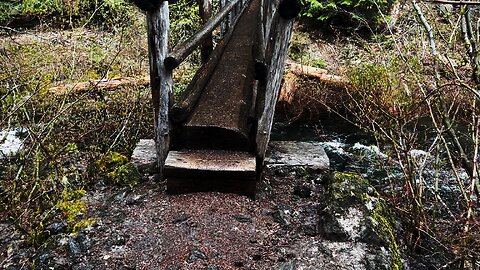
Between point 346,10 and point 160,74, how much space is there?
7249 mm

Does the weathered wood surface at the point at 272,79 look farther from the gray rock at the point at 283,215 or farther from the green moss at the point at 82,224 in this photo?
the green moss at the point at 82,224

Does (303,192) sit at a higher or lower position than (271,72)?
lower

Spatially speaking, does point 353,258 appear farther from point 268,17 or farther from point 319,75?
point 319,75

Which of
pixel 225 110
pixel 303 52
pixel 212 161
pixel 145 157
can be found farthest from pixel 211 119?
pixel 303 52

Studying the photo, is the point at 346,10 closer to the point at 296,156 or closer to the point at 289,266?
the point at 296,156

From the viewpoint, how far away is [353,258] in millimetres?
2520

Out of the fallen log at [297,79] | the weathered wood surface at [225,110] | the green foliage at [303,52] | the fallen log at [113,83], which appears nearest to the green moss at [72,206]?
the weathered wood surface at [225,110]

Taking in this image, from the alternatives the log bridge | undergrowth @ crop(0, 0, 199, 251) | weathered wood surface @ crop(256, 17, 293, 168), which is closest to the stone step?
the log bridge

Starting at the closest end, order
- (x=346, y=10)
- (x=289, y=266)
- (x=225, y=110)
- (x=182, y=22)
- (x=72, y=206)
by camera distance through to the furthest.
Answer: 1. (x=289, y=266)
2. (x=72, y=206)
3. (x=225, y=110)
4. (x=182, y=22)
5. (x=346, y=10)

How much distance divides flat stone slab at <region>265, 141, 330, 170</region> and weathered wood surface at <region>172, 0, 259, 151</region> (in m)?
0.57

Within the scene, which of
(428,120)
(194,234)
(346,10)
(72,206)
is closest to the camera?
(194,234)

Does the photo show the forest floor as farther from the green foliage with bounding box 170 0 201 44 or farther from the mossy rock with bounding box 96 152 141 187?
the green foliage with bounding box 170 0 201 44

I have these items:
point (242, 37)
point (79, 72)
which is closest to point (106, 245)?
point (242, 37)

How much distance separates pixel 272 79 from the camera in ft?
10.5
